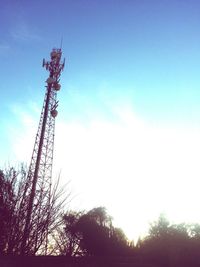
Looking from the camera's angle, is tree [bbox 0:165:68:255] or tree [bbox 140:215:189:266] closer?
tree [bbox 0:165:68:255]

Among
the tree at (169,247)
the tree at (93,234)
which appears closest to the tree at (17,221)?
the tree at (169,247)

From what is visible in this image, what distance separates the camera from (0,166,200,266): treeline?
388 inches

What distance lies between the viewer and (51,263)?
1578 centimetres

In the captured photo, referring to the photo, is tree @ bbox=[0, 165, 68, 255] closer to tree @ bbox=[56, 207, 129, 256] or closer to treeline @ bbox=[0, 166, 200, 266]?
treeline @ bbox=[0, 166, 200, 266]

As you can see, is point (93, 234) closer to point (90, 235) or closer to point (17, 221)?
point (90, 235)

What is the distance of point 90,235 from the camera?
166 feet

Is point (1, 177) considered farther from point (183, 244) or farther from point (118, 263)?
point (183, 244)

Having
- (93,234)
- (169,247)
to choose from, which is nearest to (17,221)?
(169,247)

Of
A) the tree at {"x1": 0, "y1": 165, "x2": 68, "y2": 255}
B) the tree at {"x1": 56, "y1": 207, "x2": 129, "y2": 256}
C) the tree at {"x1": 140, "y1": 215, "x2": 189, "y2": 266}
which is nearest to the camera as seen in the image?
the tree at {"x1": 0, "y1": 165, "x2": 68, "y2": 255}

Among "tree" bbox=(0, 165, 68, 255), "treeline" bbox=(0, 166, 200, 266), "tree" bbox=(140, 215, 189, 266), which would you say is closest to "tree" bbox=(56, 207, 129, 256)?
"treeline" bbox=(0, 166, 200, 266)

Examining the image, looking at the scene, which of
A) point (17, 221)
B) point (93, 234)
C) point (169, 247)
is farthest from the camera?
point (93, 234)

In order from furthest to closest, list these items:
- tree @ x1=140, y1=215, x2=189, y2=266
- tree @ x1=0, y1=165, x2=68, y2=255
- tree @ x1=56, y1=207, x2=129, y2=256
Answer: tree @ x1=56, y1=207, x2=129, y2=256
tree @ x1=140, y1=215, x2=189, y2=266
tree @ x1=0, y1=165, x2=68, y2=255

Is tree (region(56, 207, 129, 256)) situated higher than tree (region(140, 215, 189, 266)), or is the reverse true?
tree (region(56, 207, 129, 256))

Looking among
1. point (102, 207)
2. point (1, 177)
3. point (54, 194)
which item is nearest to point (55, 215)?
point (54, 194)
